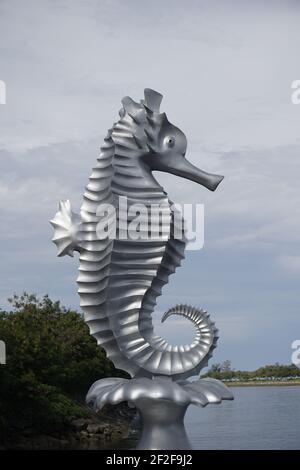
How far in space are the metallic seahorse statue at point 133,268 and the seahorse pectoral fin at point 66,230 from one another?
11 mm

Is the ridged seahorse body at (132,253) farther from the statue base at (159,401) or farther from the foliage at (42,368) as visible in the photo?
the foliage at (42,368)

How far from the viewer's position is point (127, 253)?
9.08 metres

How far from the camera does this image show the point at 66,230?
9281 millimetres

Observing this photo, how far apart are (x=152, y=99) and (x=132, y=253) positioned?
1.87 m

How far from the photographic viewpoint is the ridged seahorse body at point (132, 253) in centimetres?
905

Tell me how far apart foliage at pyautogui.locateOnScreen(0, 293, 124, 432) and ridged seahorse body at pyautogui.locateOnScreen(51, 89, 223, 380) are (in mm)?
8995

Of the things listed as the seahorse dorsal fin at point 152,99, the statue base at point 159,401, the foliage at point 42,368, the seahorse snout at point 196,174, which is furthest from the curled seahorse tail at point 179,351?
the foliage at point 42,368

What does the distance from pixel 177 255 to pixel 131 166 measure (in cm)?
116

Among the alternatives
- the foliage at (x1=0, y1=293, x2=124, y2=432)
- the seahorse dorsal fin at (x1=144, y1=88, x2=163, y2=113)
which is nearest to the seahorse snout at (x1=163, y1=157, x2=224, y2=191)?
the seahorse dorsal fin at (x1=144, y1=88, x2=163, y2=113)

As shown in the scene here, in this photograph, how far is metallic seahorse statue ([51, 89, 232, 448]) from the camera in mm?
9016

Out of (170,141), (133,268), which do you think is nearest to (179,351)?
(133,268)

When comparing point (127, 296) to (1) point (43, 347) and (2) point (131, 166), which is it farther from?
(1) point (43, 347)

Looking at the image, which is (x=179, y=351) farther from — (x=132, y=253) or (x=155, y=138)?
(x=155, y=138)
